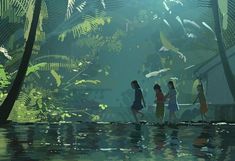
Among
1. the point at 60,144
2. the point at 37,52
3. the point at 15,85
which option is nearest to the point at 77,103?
the point at 37,52

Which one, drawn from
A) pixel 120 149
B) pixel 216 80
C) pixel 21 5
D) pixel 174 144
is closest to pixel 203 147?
pixel 174 144

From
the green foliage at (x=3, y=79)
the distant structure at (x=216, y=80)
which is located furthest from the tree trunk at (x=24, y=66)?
the distant structure at (x=216, y=80)

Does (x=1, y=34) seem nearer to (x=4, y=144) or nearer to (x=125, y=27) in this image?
(x=125, y=27)

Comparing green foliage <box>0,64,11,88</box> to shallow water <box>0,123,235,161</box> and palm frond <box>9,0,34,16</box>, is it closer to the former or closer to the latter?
palm frond <box>9,0,34,16</box>


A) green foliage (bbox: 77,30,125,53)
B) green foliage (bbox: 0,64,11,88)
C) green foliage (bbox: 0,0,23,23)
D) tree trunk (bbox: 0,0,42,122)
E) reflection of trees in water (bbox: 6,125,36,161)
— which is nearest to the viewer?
reflection of trees in water (bbox: 6,125,36,161)

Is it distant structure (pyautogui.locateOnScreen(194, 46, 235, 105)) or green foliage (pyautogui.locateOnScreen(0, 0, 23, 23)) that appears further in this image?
distant structure (pyautogui.locateOnScreen(194, 46, 235, 105))

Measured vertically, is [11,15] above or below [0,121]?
above

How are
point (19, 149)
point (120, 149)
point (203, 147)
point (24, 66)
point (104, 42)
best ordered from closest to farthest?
point (19, 149) → point (120, 149) → point (203, 147) → point (24, 66) → point (104, 42)

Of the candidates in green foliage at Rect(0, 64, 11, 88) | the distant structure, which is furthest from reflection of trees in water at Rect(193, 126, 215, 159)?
the distant structure

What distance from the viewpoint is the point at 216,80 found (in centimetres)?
3375

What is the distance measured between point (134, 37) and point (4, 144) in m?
31.6

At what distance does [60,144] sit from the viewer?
12586 mm

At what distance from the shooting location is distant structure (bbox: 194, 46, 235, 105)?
1309 inches

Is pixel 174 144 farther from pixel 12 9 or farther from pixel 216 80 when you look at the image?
pixel 216 80
